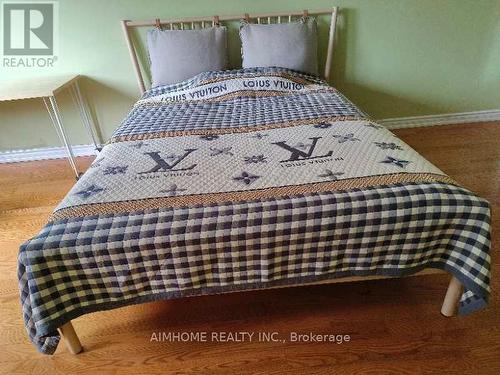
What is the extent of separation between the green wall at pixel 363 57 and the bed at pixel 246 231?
145 centimetres

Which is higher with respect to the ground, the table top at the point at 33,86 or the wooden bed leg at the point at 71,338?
the table top at the point at 33,86

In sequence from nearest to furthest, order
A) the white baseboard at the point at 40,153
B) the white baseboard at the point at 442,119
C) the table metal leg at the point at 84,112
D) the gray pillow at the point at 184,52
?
the gray pillow at the point at 184,52 < the table metal leg at the point at 84,112 < the white baseboard at the point at 40,153 < the white baseboard at the point at 442,119

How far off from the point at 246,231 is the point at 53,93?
161cm

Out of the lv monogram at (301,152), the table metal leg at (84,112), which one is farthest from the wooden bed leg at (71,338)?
the table metal leg at (84,112)

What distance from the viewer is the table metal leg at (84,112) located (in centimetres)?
223

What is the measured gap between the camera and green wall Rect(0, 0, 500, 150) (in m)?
2.10

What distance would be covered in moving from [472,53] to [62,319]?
304cm

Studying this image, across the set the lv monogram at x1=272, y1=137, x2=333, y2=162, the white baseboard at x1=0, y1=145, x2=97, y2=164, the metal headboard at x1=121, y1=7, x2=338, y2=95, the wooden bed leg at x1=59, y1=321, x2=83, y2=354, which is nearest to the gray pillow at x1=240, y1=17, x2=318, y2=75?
the metal headboard at x1=121, y1=7, x2=338, y2=95

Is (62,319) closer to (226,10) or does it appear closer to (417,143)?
(226,10)

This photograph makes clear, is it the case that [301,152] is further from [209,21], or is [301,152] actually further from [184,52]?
[209,21]

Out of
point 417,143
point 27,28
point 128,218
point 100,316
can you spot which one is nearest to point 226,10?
point 27,28

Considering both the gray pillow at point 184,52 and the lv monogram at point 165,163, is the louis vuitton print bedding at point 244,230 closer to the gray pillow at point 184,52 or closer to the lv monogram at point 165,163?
the lv monogram at point 165,163

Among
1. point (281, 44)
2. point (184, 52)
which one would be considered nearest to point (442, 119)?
point (281, 44)

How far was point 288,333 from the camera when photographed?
109cm
